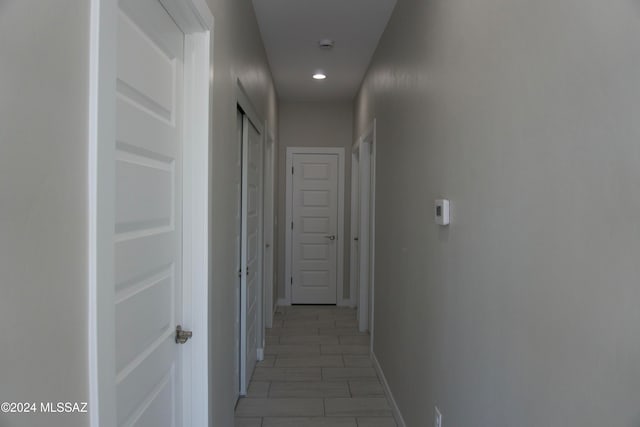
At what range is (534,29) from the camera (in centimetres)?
106

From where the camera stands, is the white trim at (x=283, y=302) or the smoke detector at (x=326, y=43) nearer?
the smoke detector at (x=326, y=43)

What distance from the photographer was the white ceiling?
114 inches

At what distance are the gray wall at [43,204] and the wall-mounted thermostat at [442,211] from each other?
1351 millimetres

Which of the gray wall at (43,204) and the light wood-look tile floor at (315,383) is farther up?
the gray wall at (43,204)

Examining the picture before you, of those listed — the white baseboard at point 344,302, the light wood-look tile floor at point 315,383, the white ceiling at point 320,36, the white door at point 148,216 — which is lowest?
the light wood-look tile floor at point 315,383

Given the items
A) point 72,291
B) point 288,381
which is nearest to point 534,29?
point 72,291

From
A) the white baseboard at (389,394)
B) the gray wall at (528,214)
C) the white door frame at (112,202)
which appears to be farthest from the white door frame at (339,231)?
the white door frame at (112,202)

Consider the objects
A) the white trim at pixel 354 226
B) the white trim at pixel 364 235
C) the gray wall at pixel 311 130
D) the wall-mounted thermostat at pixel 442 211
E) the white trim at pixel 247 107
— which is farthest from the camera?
the gray wall at pixel 311 130

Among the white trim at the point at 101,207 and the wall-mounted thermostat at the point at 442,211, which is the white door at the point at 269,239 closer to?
the wall-mounted thermostat at the point at 442,211

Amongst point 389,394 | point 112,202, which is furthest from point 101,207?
point 389,394

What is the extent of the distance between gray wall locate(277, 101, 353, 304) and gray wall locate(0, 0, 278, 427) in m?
4.86

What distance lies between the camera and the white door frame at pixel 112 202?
76cm

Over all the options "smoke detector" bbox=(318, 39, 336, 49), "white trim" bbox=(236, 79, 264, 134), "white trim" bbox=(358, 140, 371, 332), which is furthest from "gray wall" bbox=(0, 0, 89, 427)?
"white trim" bbox=(358, 140, 371, 332)

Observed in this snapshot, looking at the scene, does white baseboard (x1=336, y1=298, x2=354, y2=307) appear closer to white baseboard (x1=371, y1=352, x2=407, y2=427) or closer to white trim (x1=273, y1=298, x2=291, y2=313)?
white trim (x1=273, y1=298, x2=291, y2=313)
